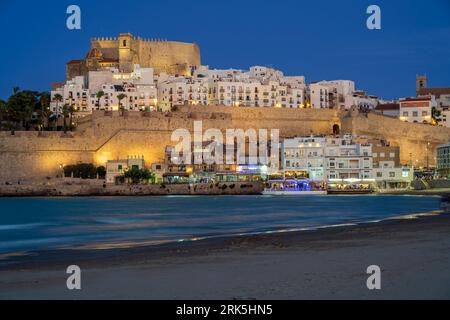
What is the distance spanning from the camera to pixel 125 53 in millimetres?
59594

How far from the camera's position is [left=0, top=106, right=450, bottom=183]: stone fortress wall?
44469 millimetres

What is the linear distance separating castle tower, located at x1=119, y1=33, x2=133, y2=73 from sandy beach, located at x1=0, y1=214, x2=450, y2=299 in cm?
4662

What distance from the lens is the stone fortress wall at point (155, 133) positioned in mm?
44469

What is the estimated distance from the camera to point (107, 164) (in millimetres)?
44406

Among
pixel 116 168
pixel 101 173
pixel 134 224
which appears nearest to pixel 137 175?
pixel 116 168

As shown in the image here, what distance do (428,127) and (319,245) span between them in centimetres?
4442

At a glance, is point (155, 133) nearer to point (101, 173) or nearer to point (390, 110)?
point (101, 173)

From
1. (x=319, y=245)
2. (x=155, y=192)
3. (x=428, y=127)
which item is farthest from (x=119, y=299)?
(x=428, y=127)

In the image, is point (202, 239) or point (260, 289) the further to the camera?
point (202, 239)

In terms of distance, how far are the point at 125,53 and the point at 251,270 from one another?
52042 millimetres

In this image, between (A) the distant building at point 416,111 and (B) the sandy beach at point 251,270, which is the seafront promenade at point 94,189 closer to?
(A) the distant building at point 416,111

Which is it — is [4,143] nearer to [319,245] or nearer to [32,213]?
[32,213]

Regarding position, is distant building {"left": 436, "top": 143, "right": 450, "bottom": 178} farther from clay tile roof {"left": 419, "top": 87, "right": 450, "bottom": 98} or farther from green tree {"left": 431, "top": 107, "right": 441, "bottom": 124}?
clay tile roof {"left": 419, "top": 87, "right": 450, "bottom": 98}

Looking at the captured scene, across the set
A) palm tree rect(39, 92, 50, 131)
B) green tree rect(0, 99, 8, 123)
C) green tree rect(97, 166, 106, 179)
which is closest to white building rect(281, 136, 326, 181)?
green tree rect(97, 166, 106, 179)
